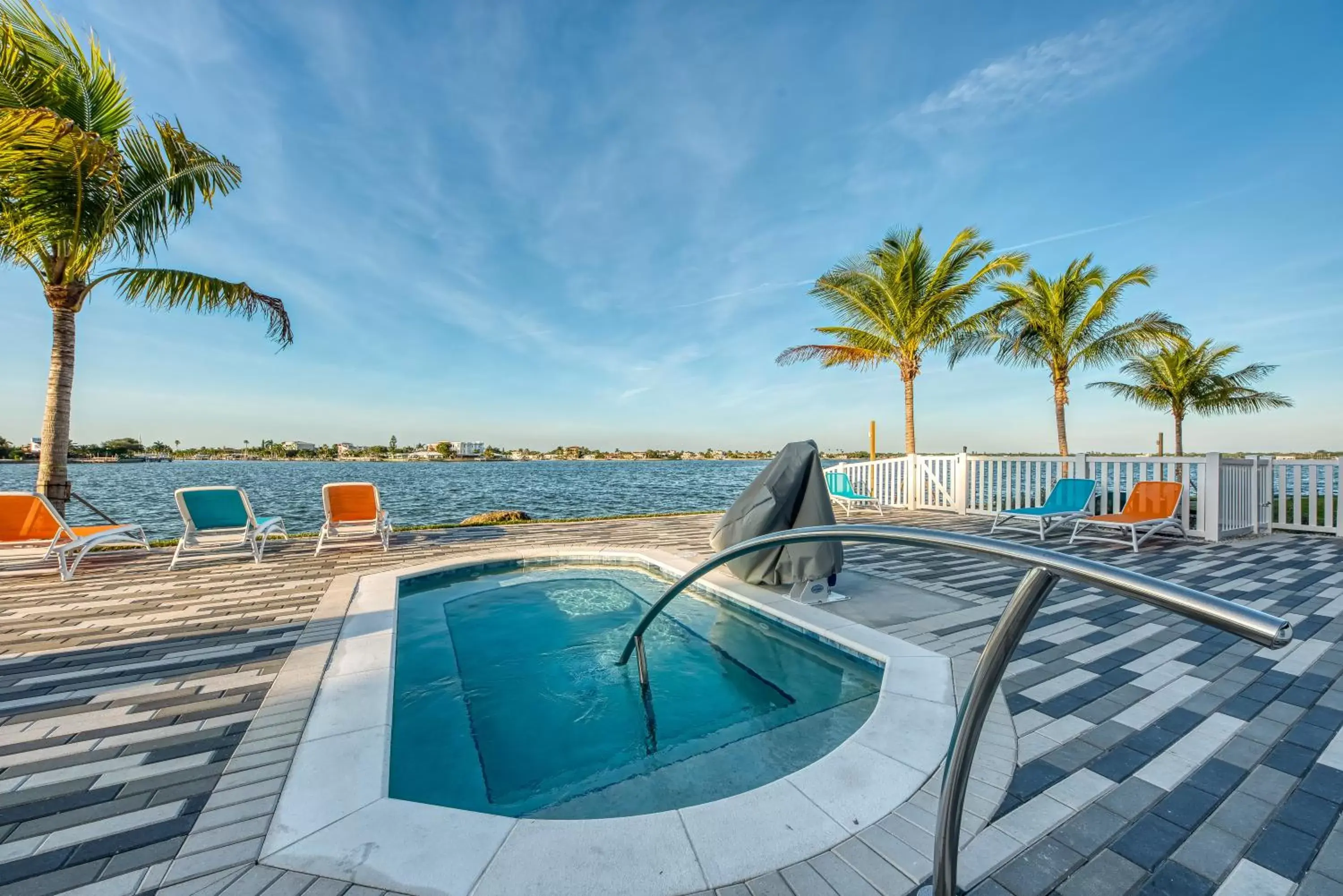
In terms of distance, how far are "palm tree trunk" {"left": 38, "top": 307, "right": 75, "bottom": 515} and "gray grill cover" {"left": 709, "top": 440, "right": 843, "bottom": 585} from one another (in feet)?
29.0

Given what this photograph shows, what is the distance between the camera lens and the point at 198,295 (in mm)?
7613

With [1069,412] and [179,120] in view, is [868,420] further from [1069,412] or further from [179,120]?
[179,120]

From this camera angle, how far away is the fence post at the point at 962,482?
34.6 ft

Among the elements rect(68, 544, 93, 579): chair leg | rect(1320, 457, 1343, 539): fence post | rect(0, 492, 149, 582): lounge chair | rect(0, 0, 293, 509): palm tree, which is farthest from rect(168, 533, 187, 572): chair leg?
rect(1320, 457, 1343, 539): fence post

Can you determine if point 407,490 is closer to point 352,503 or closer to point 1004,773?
point 352,503

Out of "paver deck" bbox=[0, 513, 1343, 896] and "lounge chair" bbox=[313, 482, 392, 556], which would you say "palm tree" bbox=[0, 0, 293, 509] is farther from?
"paver deck" bbox=[0, 513, 1343, 896]

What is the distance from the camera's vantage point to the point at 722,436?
105ft

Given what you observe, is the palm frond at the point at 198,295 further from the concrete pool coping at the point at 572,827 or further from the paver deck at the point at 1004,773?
the concrete pool coping at the point at 572,827

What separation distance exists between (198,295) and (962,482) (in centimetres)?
1402

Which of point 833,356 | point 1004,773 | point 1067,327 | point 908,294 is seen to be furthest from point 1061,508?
point 1067,327

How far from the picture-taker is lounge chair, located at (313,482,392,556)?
698 cm

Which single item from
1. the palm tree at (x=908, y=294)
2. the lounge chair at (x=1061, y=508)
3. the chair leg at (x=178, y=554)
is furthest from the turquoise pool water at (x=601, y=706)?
the palm tree at (x=908, y=294)

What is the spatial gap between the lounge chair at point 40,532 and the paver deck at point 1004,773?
877 millimetres

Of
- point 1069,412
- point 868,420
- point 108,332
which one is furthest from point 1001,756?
point 1069,412
